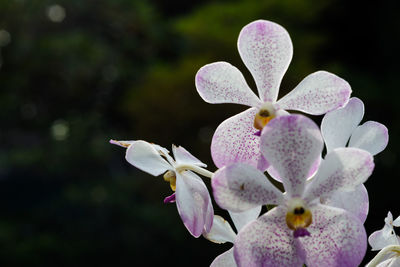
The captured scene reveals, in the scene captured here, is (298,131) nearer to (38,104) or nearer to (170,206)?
(170,206)

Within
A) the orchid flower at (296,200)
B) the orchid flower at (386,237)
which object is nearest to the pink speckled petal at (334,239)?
the orchid flower at (296,200)

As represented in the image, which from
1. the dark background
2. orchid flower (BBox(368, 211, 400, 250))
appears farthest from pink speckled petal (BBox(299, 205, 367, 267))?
the dark background

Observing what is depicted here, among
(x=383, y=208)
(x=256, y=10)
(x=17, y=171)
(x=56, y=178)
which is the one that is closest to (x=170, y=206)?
(x=383, y=208)

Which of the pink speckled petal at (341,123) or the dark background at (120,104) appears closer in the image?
the pink speckled petal at (341,123)

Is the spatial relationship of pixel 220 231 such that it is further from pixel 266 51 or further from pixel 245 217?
pixel 266 51

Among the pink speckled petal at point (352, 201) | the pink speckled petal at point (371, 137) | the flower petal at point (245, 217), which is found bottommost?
the flower petal at point (245, 217)

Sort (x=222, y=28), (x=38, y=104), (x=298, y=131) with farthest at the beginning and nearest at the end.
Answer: (x=38, y=104)
(x=222, y=28)
(x=298, y=131)

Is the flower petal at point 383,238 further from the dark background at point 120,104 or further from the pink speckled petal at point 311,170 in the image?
the dark background at point 120,104
